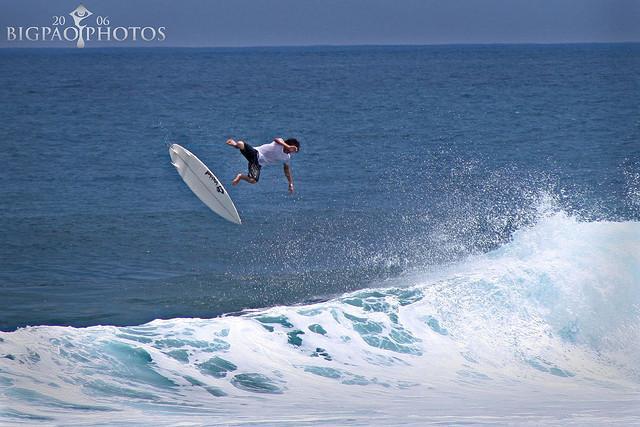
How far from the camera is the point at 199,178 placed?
37.2ft

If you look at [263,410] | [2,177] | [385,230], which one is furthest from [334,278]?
[2,177]

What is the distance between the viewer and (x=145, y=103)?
28.7 metres

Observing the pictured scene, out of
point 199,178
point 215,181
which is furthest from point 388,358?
point 199,178

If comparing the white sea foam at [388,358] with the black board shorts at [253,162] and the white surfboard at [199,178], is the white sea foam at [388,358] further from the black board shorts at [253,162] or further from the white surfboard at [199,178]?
the black board shorts at [253,162]

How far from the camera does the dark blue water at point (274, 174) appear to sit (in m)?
13.3

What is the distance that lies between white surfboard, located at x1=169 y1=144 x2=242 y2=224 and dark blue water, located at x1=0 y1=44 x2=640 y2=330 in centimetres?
131

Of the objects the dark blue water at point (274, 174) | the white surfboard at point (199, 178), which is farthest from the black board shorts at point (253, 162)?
the dark blue water at point (274, 174)

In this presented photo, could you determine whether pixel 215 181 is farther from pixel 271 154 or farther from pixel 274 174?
pixel 274 174

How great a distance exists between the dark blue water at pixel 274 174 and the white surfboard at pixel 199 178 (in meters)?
1.31

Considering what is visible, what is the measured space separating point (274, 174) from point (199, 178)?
27.2ft

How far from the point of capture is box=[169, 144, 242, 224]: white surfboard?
11.3m

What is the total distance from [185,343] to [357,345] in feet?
5.73

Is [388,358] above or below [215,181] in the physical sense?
below

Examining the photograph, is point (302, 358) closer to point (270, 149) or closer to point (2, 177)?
point (270, 149)
